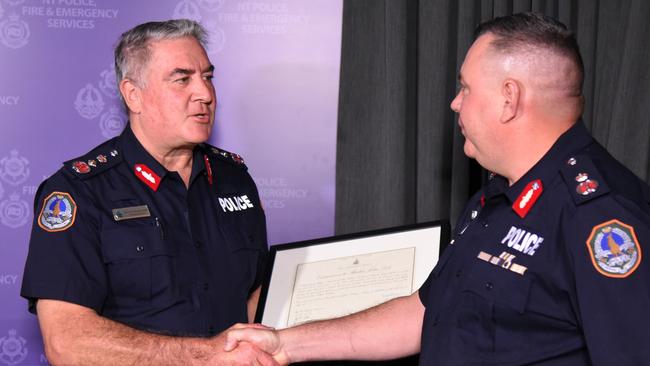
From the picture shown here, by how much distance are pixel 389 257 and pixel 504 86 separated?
0.85 meters

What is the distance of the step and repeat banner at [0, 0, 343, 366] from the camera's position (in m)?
3.20

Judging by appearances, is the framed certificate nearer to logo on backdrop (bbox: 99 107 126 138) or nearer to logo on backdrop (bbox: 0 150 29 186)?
logo on backdrop (bbox: 99 107 126 138)

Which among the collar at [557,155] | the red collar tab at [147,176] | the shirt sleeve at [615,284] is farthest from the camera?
the red collar tab at [147,176]

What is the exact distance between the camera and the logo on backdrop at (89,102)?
3211mm

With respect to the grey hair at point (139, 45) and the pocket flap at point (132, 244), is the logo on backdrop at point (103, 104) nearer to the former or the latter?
the grey hair at point (139, 45)

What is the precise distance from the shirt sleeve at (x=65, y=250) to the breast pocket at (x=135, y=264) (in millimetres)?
34

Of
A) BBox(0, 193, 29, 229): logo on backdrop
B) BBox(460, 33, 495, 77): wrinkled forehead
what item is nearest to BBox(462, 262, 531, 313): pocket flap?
BBox(460, 33, 495, 77): wrinkled forehead

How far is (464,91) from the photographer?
208cm

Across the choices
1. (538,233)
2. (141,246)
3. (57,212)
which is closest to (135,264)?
(141,246)

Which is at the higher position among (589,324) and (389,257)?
(589,324)

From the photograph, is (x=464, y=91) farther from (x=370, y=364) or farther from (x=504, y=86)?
(x=370, y=364)

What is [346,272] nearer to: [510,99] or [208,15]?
[510,99]

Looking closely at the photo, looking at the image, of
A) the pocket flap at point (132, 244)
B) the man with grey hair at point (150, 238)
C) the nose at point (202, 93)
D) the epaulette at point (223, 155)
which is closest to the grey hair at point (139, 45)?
the man with grey hair at point (150, 238)

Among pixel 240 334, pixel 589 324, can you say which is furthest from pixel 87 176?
pixel 589 324
